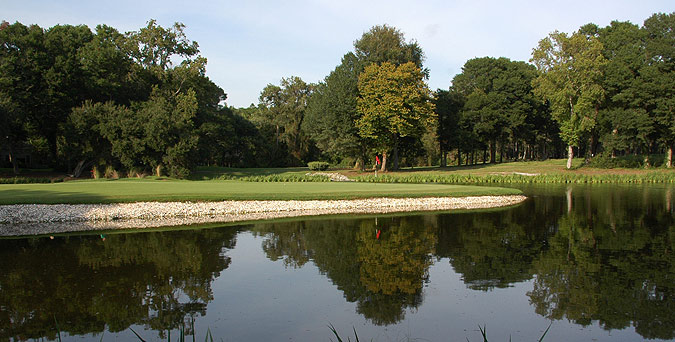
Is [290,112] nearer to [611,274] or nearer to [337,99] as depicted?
[337,99]

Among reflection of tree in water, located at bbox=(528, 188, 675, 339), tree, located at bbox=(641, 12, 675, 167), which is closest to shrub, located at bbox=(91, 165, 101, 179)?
reflection of tree in water, located at bbox=(528, 188, 675, 339)

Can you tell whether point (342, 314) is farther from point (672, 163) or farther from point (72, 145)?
point (672, 163)

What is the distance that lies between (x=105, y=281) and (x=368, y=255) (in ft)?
23.7

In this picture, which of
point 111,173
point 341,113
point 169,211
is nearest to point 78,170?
point 111,173

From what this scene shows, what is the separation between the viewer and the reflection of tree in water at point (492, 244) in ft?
39.3

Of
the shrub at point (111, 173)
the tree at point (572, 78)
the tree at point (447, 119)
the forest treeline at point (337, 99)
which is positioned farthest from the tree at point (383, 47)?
the shrub at point (111, 173)

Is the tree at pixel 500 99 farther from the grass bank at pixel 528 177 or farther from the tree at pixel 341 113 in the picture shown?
the tree at pixel 341 113

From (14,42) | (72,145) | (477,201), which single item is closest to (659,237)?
(477,201)

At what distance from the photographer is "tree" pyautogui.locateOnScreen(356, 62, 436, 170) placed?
52375mm

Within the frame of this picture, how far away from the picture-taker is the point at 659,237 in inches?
651

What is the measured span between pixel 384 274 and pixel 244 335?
472 centimetres

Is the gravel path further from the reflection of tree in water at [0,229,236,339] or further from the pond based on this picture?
the reflection of tree in water at [0,229,236,339]

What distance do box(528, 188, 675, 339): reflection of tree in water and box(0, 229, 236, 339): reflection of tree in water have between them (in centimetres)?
779

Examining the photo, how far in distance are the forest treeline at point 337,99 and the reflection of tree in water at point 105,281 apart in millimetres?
31459
